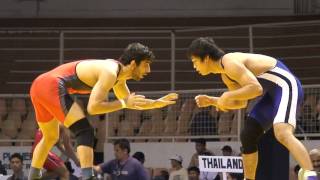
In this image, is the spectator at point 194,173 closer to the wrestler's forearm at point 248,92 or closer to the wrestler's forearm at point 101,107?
the wrestler's forearm at point 101,107

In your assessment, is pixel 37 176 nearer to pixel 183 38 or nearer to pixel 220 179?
pixel 220 179

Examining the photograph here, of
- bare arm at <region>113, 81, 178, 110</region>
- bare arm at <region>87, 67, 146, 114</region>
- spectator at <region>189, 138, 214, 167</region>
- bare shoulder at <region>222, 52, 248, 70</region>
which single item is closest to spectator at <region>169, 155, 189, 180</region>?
spectator at <region>189, 138, 214, 167</region>

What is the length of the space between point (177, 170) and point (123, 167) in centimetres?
115

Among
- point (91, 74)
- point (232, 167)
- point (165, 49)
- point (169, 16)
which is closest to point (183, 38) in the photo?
point (165, 49)

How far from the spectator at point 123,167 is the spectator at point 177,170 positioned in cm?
92

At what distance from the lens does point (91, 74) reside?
638 cm

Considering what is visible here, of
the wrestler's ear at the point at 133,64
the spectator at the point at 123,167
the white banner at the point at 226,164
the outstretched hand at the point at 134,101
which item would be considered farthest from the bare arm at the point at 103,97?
the spectator at the point at 123,167

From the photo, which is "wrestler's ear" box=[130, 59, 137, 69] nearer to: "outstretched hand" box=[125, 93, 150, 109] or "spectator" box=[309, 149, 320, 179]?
"outstretched hand" box=[125, 93, 150, 109]

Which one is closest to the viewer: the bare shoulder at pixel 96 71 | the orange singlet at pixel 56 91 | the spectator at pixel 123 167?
the bare shoulder at pixel 96 71

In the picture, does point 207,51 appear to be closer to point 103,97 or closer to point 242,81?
point 242,81

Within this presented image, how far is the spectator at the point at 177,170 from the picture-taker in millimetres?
9906

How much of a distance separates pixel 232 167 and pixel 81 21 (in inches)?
296

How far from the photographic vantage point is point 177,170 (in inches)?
395

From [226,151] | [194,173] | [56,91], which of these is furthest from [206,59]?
[226,151]
